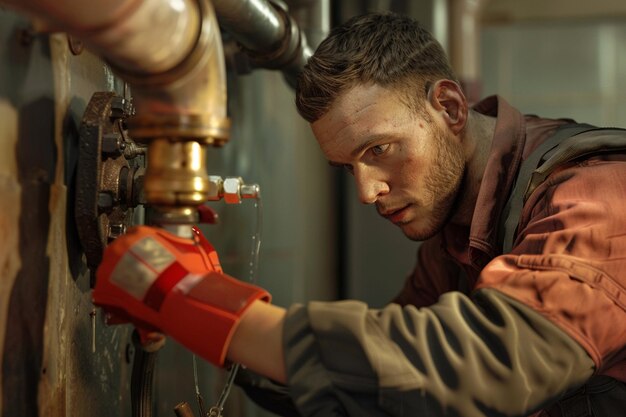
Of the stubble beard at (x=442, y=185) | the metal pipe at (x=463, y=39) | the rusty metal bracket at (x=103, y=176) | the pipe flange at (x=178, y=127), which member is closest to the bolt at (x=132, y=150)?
the rusty metal bracket at (x=103, y=176)

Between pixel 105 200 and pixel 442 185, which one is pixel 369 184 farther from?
pixel 105 200

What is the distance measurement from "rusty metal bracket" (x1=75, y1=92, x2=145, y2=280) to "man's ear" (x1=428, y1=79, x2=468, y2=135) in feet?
1.56

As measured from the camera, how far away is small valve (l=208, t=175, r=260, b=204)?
3.14 ft

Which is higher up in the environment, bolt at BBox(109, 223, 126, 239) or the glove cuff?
bolt at BBox(109, 223, 126, 239)

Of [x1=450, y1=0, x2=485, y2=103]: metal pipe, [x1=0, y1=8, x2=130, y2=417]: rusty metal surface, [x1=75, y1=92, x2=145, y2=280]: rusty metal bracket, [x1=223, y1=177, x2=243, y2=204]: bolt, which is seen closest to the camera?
[x1=0, y1=8, x2=130, y2=417]: rusty metal surface

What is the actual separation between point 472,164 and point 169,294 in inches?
24.8

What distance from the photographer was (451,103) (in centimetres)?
116

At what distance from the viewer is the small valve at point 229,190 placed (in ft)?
3.14

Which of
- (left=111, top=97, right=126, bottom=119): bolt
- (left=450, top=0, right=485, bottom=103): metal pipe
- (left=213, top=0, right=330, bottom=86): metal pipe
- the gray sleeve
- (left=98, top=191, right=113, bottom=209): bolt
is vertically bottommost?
the gray sleeve

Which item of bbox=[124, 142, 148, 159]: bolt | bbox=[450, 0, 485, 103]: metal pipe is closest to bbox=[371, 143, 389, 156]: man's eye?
bbox=[124, 142, 148, 159]: bolt

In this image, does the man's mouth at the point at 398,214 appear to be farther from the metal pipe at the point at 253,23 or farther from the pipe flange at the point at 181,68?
the pipe flange at the point at 181,68

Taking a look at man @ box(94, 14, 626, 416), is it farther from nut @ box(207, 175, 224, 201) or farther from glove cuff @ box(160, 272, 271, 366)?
nut @ box(207, 175, 224, 201)

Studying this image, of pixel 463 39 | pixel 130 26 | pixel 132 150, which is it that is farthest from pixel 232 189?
pixel 463 39

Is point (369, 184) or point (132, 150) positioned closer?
point (132, 150)
